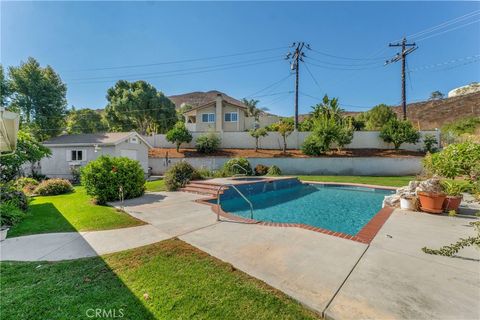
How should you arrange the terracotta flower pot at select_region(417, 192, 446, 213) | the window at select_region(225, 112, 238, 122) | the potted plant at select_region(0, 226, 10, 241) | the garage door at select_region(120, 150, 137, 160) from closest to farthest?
the potted plant at select_region(0, 226, 10, 241)
the terracotta flower pot at select_region(417, 192, 446, 213)
the garage door at select_region(120, 150, 137, 160)
the window at select_region(225, 112, 238, 122)

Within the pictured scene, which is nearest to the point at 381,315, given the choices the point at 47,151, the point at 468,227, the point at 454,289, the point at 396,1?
the point at 454,289

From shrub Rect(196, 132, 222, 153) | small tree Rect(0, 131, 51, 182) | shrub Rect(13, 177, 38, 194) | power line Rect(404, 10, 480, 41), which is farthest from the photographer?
shrub Rect(196, 132, 222, 153)

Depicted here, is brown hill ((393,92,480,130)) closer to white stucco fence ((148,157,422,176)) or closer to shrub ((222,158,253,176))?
white stucco fence ((148,157,422,176))

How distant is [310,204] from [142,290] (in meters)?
8.24

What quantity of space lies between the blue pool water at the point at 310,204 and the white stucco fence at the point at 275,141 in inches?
384

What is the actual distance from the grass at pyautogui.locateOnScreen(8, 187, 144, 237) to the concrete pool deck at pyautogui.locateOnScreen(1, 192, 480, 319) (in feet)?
2.51

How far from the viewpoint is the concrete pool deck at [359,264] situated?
2.52 meters

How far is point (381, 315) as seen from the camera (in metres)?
2.35

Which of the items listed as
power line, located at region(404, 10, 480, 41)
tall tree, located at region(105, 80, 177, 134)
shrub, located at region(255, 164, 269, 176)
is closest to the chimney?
tall tree, located at region(105, 80, 177, 134)

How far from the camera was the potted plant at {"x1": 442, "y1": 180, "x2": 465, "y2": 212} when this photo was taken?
6.38 metres

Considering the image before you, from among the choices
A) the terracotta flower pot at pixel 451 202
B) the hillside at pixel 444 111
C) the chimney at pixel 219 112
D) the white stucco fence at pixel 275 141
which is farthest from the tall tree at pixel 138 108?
the terracotta flower pot at pixel 451 202

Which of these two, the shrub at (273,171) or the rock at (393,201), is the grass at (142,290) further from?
the shrub at (273,171)

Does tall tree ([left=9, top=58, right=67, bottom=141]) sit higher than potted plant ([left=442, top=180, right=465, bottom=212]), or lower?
higher

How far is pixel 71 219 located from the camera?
635 cm
